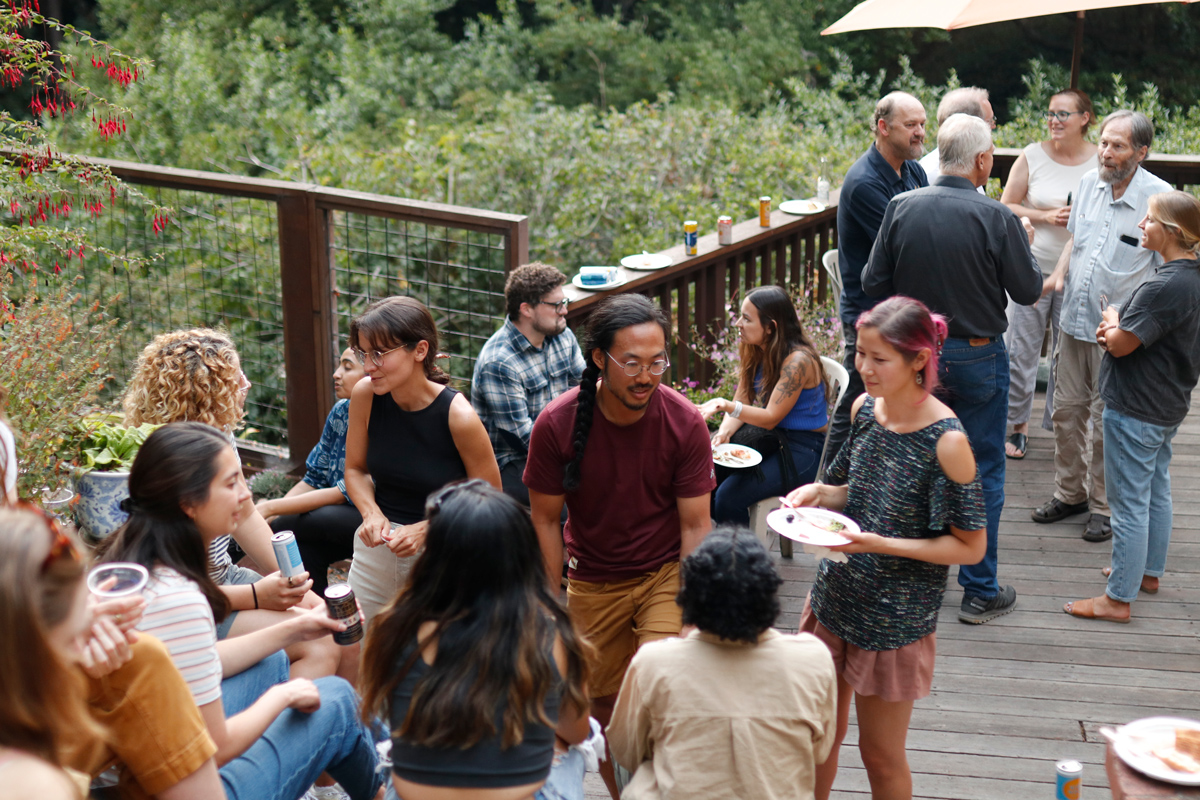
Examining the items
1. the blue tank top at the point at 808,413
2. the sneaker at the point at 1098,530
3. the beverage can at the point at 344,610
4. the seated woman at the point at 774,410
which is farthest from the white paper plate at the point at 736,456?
the beverage can at the point at 344,610

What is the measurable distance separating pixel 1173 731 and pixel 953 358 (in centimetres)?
156

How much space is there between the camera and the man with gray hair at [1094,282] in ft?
13.1

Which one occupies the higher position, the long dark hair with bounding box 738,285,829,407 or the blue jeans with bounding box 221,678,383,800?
the long dark hair with bounding box 738,285,829,407

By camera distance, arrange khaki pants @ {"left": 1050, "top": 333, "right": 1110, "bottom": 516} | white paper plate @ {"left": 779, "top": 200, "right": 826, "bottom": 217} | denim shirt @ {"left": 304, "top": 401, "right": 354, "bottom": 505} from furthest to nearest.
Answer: white paper plate @ {"left": 779, "top": 200, "right": 826, "bottom": 217}
khaki pants @ {"left": 1050, "top": 333, "right": 1110, "bottom": 516}
denim shirt @ {"left": 304, "top": 401, "right": 354, "bottom": 505}

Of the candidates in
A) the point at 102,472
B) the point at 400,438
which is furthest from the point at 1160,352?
the point at 102,472

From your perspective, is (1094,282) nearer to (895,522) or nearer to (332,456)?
(895,522)

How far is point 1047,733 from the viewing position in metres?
3.13

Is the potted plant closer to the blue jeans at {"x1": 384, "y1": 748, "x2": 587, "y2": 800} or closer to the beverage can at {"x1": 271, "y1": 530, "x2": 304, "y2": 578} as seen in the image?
the beverage can at {"x1": 271, "y1": 530, "x2": 304, "y2": 578}

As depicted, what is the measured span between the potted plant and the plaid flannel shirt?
3.71 ft

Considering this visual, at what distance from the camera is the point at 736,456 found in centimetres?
386

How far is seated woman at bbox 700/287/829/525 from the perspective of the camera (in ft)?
12.8

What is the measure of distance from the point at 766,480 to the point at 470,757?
7.32 ft

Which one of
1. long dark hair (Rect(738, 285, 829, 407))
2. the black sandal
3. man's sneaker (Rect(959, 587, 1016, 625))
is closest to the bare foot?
man's sneaker (Rect(959, 587, 1016, 625))

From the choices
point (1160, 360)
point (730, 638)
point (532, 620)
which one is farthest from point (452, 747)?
point (1160, 360)
